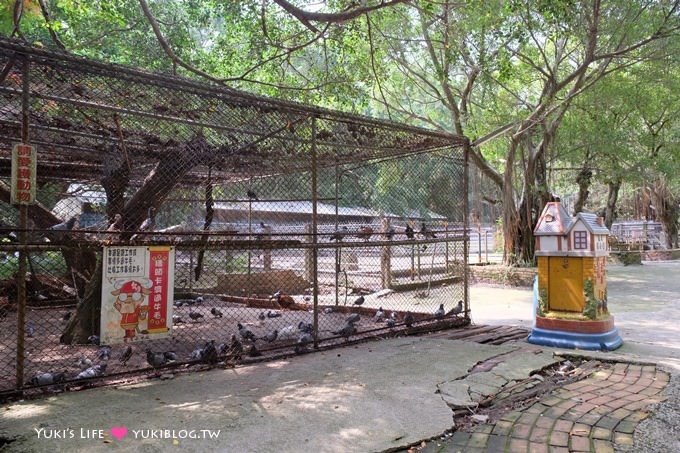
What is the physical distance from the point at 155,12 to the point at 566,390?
10.7 metres

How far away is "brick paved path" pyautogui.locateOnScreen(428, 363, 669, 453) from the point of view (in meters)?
2.62

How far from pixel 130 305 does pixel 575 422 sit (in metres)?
3.23

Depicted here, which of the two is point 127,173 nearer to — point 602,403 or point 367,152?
point 367,152

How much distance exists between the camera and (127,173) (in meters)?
5.53

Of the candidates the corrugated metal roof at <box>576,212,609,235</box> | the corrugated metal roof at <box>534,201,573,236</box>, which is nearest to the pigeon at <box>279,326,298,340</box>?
the corrugated metal roof at <box>534,201,573,236</box>

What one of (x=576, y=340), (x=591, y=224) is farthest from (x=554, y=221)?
(x=576, y=340)

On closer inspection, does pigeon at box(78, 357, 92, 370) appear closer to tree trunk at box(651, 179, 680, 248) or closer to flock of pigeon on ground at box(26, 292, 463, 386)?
flock of pigeon on ground at box(26, 292, 463, 386)

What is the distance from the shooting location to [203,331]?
5820 mm

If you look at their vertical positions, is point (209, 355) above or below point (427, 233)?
below

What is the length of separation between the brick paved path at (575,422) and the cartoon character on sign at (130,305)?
2.37 metres

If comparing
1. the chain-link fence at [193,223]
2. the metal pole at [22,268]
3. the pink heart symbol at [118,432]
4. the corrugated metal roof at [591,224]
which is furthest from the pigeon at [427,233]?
the metal pole at [22,268]

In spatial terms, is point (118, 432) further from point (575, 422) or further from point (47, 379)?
point (575, 422)

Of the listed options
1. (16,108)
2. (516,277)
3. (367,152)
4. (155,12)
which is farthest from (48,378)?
(516,277)

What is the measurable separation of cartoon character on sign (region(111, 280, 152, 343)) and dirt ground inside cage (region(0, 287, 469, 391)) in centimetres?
28
